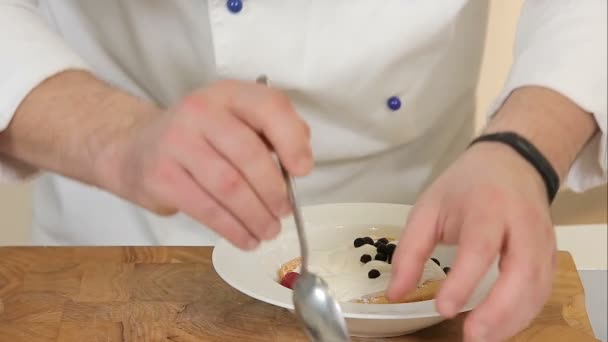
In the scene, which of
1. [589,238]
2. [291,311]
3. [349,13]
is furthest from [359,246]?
[589,238]

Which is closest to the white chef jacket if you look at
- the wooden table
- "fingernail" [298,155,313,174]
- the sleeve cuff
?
the sleeve cuff

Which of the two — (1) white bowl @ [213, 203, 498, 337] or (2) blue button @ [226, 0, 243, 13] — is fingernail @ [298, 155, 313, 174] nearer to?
(1) white bowl @ [213, 203, 498, 337]

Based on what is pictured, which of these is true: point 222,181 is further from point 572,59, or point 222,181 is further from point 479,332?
point 572,59

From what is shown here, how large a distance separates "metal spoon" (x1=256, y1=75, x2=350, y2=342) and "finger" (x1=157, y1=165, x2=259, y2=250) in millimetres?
67

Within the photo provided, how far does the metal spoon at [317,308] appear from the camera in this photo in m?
0.60

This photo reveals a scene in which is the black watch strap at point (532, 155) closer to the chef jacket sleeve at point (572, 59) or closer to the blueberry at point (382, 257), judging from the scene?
the chef jacket sleeve at point (572, 59)

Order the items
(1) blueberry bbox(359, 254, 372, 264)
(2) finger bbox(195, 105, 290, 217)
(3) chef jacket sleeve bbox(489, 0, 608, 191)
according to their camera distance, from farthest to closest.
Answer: (1) blueberry bbox(359, 254, 372, 264), (3) chef jacket sleeve bbox(489, 0, 608, 191), (2) finger bbox(195, 105, 290, 217)

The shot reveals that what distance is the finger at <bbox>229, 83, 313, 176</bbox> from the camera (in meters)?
0.51

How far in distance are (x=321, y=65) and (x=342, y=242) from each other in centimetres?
16

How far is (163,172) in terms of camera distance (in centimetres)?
52

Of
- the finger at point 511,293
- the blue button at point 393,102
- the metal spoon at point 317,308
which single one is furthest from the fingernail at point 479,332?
the blue button at point 393,102

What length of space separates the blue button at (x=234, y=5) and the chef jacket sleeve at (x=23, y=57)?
0.15 metres

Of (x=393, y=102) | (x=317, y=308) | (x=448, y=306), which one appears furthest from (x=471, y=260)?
(x=393, y=102)

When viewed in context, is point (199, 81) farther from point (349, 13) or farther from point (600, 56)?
point (600, 56)
